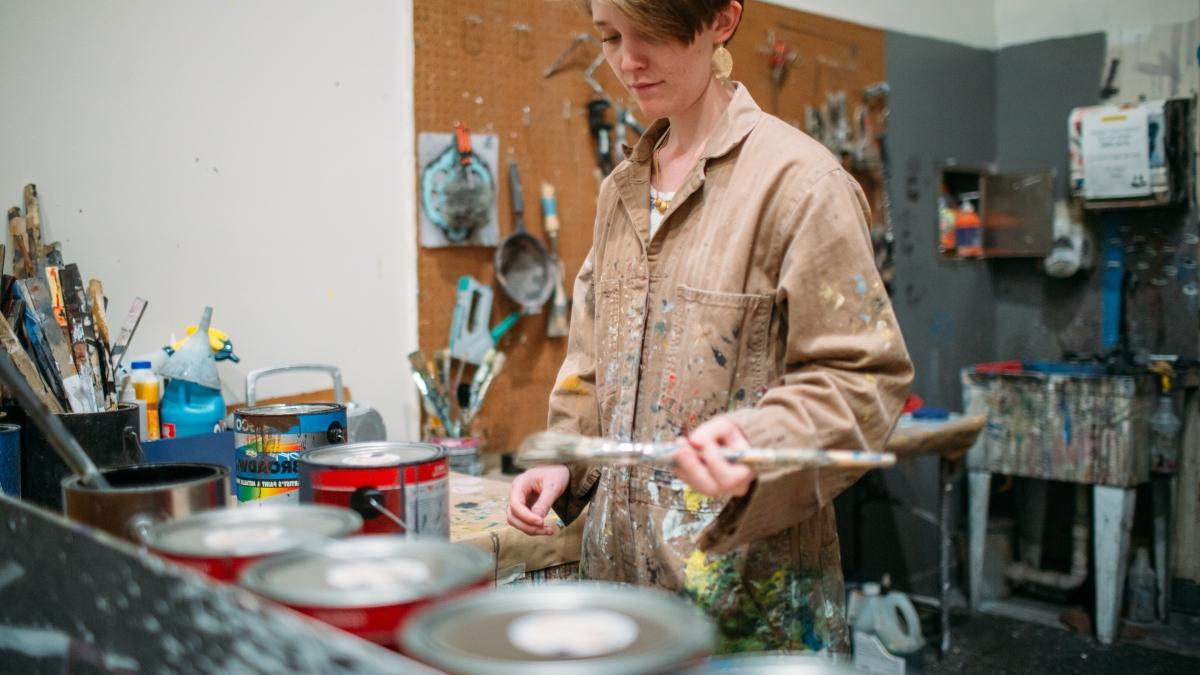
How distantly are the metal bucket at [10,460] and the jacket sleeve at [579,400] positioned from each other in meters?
0.77

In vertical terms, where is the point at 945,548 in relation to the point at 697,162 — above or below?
below

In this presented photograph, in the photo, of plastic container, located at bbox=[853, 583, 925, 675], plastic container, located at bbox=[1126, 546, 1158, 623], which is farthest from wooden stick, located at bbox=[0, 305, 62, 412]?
plastic container, located at bbox=[1126, 546, 1158, 623]

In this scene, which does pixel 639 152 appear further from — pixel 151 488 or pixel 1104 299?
pixel 1104 299

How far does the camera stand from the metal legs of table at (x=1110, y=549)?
358 cm

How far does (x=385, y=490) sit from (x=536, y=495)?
50 centimetres

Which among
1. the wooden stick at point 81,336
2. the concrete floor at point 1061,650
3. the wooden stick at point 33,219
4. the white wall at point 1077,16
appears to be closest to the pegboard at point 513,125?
the wooden stick at point 33,219

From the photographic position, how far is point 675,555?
1339 mm

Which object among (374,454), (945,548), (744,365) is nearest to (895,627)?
(945,548)

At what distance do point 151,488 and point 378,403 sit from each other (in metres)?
1.69

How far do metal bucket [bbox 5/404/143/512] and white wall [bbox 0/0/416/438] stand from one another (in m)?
0.79

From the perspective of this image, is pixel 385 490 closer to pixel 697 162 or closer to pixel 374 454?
pixel 374 454

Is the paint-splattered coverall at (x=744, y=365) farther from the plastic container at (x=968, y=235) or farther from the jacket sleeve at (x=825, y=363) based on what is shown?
the plastic container at (x=968, y=235)

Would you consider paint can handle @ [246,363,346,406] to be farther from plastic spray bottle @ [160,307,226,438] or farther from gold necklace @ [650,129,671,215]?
gold necklace @ [650,129,671,215]

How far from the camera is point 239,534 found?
89 cm
